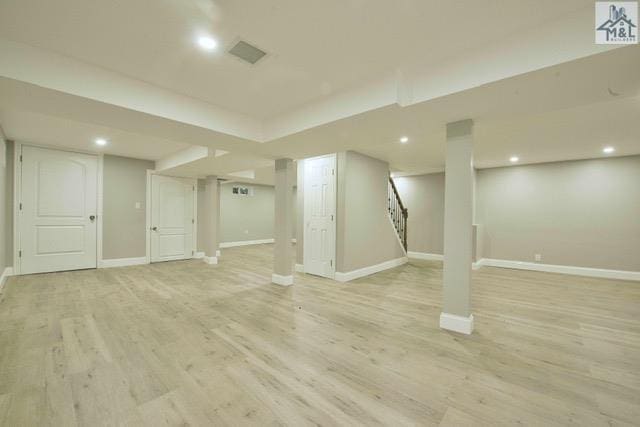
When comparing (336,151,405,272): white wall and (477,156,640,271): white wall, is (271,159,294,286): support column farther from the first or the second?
(477,156,640,271): white wall

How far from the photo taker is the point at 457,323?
107 inches

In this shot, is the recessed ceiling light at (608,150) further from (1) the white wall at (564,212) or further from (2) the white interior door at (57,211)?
(2) the white interior door at (57,211)

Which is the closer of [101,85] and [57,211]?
[101,85]

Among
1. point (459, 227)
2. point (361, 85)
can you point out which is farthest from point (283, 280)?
point (361, 85)

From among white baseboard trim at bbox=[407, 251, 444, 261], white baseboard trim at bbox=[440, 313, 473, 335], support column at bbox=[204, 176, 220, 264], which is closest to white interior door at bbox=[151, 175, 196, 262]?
support column at bbox=[204, 176, 220, 264]

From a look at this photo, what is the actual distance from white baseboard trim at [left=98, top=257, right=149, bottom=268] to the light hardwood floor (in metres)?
1.62

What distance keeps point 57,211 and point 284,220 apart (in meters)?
4.58

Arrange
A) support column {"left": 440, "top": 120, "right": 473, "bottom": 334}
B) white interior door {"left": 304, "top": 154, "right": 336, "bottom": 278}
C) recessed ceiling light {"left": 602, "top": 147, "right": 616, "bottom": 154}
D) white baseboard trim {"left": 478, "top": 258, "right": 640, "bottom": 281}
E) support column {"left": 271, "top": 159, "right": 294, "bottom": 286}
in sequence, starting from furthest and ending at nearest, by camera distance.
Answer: white baseboard trim {"left": 478, "top": 258, "right": 640, "bottom": 281} → white interior door {"left": 304, "top": 154, "right": 336, "bottom": 278} → recessed ceiling light {"left": 602, "top": 147, "right": 616, "bottom": 154} → support column {"left": 271, "top": 159, "right": 294, "bottom": 286} → support column {"left": 440, "top": 120, "right": 473, "bottom": 334}

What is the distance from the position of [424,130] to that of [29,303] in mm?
5436

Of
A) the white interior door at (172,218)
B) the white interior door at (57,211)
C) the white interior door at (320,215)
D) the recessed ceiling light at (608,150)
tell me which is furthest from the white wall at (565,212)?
A: the white interior door at (57,211)

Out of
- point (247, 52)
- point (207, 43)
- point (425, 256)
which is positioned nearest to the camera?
point (207, 43)

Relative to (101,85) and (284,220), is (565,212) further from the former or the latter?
(101,85)

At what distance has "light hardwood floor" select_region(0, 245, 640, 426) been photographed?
5.32ft

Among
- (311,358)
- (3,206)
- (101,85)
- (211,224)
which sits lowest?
(311,358)
